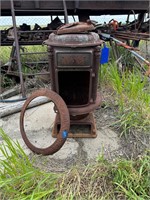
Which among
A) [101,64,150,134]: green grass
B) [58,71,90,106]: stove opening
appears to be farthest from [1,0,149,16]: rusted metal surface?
[58,71,90,106]: stove opening

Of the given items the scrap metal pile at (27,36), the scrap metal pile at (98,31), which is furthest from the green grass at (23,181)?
the scrap metal pile at (27,36)

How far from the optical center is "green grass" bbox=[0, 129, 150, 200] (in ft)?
5.03

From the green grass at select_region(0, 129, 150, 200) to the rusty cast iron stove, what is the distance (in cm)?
56

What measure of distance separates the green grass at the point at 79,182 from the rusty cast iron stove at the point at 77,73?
56 cm

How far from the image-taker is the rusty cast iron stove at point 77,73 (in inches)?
68.9

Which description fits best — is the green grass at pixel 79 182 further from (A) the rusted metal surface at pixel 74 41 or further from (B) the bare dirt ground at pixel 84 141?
(A) the rusted metal surface at pixel 74 41

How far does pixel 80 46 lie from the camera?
1.71 m

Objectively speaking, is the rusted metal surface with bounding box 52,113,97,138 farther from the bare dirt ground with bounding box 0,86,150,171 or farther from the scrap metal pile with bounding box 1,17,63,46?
the scrap metal pile with bounding box 1,17,63,46

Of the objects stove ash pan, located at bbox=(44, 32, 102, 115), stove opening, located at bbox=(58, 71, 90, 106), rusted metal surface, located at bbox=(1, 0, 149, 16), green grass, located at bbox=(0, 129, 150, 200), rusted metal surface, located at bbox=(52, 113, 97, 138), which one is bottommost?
green grass, located at bbox=(0, 129, 150, 200)

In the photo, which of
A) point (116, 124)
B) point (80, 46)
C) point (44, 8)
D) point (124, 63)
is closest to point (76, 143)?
point (116, 124)

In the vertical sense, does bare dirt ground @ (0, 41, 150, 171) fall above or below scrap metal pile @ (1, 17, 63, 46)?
below

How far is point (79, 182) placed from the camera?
5.24 feet

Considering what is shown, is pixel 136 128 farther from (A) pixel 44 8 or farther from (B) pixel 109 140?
(A) pixel 44 8

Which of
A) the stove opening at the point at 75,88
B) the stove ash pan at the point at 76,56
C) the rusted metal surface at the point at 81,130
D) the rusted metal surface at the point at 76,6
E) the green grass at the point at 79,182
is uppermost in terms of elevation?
the rusted metal surface at the point at 76,6
